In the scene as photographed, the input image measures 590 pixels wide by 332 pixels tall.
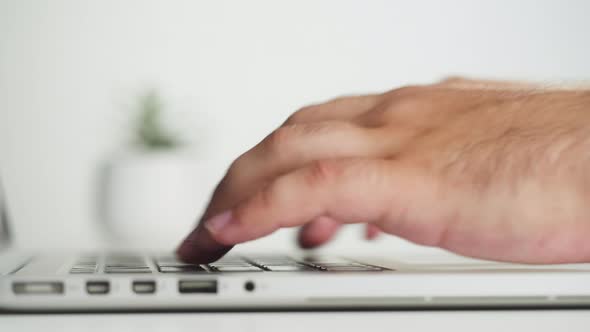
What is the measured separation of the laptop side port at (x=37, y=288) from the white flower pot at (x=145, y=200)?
4.72 feet

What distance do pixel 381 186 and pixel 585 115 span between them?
16cm

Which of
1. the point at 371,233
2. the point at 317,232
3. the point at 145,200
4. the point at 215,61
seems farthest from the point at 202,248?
the point at 215,61

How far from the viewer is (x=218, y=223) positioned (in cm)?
53

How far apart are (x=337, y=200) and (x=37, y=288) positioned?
19 centimetres

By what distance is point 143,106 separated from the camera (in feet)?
7.16

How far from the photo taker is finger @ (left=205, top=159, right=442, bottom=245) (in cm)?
50

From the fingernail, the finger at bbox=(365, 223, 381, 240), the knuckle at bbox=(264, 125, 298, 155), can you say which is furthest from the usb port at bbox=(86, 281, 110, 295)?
the finger at bbox=(365, 223, 381, 240)

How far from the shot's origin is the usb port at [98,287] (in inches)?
15.8

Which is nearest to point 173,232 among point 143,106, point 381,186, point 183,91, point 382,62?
point 143,106

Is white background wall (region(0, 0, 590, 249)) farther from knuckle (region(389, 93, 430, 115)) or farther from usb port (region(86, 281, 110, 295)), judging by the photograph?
usb port (region(86, 281, 110, 295))

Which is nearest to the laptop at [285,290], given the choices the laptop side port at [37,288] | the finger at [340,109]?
the laptop side port at [37,288]

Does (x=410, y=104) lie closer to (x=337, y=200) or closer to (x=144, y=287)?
(x=337, y=200)

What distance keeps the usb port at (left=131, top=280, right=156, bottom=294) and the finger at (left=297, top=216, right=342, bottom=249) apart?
50cm

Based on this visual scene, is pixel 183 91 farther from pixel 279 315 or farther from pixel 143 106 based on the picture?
pixel 279 315
